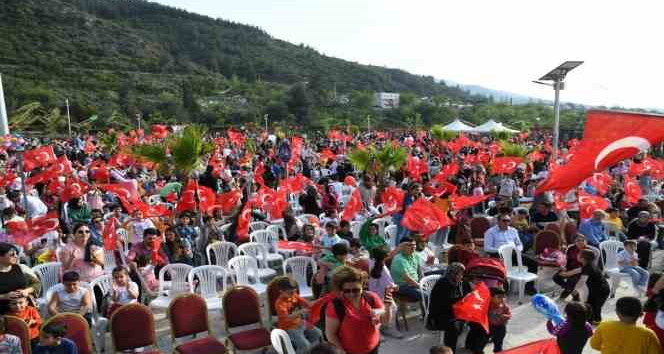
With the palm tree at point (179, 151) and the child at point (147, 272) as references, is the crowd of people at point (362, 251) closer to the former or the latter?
the child at point (147, 272)

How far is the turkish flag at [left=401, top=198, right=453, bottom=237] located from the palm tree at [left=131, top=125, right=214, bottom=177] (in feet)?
12.5

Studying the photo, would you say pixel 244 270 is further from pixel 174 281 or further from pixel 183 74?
pixel 183 74

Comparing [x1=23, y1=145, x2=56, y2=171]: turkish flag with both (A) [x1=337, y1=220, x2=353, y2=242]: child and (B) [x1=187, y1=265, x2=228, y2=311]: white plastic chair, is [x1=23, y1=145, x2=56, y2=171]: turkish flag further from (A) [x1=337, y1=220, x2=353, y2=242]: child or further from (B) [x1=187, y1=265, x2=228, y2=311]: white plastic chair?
(A) [x1=337, y1=220, x2=353, y2=242]: child

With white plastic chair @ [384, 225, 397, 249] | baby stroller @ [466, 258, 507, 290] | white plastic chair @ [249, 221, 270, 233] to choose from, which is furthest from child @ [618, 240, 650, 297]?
white plastic chair @ [249, 221, 270, 233]

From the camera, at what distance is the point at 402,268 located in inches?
254

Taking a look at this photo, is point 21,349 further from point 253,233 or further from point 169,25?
point 169,25

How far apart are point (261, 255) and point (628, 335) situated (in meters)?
5.68

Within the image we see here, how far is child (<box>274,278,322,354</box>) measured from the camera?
5.06 meters

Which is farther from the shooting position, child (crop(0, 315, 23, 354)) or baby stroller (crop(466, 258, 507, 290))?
baby stroller (crop(466, 258, 507, 290))

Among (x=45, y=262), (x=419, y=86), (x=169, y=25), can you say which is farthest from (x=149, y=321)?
(x=419, y=86)

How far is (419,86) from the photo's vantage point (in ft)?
422

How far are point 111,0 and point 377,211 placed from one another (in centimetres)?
12454

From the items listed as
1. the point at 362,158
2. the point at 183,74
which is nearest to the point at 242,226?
the point at 362,158

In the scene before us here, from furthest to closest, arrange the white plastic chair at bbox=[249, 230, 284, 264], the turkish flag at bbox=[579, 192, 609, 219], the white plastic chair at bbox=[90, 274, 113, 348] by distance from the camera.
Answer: the white plastic chair at bbox=[249, 230, 284, 264] < the turkish flag at bbox=[579, 192, 609, 219] < the white plastic chair at bbox=[90, 274, 113, 348]
